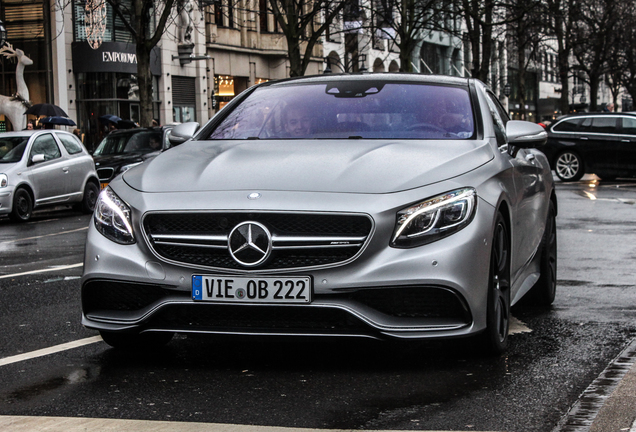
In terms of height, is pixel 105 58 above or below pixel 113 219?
above

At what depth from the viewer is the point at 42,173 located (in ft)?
61.5

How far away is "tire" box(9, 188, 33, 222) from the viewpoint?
1784 centimetres

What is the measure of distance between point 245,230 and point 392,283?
70cm

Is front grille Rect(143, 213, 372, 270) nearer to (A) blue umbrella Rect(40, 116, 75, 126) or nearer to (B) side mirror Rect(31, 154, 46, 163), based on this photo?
(B) side mirror Rect(31, 154, 46, 163)

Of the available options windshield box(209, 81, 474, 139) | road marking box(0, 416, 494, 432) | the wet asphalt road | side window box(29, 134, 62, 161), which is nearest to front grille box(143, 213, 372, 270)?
the wet asphalt road

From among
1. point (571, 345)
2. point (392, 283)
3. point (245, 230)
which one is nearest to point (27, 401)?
point (245, 230)

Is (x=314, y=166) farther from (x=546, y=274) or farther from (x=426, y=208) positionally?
(x=546, y=274)

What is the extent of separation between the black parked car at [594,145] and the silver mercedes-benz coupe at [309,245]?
20120mm

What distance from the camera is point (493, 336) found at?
532 centimetres

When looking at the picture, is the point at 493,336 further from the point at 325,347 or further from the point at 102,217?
the point at 102,217

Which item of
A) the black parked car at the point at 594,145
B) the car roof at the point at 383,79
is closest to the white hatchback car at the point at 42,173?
the black parked car at the point at 594,145

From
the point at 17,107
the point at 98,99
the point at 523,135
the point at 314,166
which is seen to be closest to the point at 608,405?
the point at 314,166

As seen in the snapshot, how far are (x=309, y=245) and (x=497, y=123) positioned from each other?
211 cm

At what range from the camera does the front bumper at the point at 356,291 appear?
488cm
